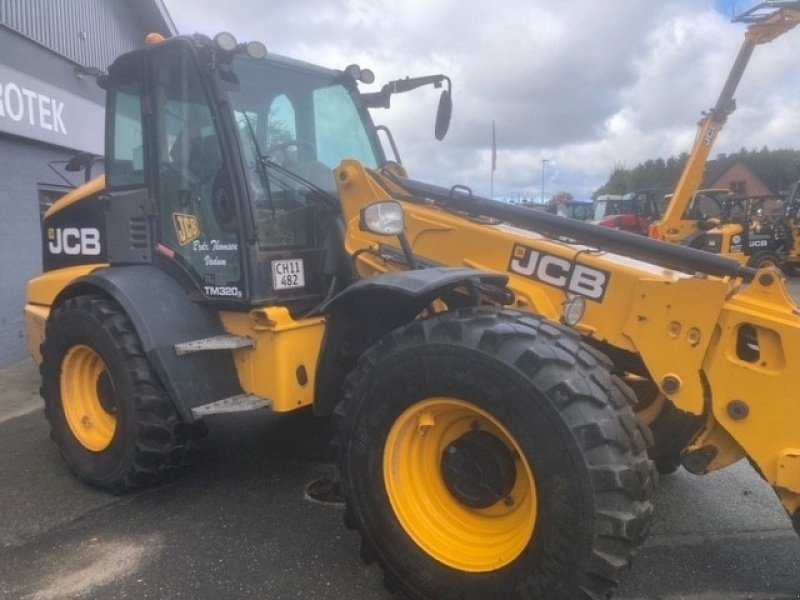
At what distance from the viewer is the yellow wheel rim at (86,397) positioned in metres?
4.46

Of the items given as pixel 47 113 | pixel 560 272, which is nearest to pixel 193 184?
pixel 560 272

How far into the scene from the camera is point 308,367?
3.85m

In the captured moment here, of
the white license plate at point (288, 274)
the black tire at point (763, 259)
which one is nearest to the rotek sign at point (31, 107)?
the white license plate at point (288, 274)

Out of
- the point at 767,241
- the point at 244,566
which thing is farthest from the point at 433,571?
the point at 767,241

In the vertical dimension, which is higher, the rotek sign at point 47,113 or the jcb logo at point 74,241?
the rotek sign at point 47,113

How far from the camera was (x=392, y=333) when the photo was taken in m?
2.96

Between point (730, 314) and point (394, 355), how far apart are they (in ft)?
4.34

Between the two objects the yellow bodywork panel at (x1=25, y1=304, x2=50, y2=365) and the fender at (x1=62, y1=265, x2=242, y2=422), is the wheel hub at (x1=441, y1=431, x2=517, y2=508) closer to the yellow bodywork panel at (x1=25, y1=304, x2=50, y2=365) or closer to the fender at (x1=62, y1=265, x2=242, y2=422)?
the fender at (x1=62, y1=265, x2=242, y2=422)

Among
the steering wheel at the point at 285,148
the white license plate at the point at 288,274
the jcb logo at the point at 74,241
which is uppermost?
the steering wheel at the point at 285,148

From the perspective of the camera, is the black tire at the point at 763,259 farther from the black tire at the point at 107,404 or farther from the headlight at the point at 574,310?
the black tire at the point at 107,404

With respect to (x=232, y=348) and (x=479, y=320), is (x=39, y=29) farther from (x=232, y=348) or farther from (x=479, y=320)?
(x=479, y=320)

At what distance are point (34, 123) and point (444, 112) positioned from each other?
608 centimetres

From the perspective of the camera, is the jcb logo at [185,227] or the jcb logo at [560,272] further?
the jcb logo at [185,227]

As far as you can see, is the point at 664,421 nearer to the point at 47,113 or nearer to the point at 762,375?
the point at 762,375
